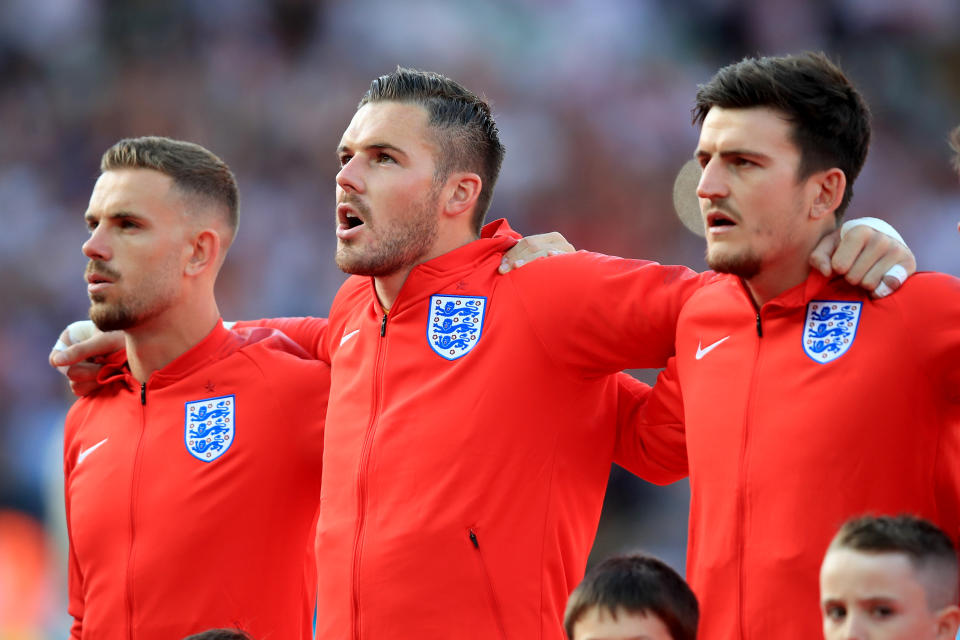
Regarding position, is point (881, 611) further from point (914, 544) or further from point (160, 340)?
point (160, 340)

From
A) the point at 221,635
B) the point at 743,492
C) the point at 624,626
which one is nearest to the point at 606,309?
the point at 743,492

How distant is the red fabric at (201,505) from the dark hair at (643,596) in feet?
4.31

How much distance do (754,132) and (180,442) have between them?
6.96 feet

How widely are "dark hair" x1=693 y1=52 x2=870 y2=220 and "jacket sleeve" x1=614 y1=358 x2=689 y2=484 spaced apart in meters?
0.72

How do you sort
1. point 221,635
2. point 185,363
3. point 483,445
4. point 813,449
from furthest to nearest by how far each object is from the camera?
point 185,363, point 483,445, point 221,635, point 813,449

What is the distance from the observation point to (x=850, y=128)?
346 centimetres

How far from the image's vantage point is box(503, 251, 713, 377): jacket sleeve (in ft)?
12.2

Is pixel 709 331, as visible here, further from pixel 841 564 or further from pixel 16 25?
pixel 16 25

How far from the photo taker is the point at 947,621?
2.90 metres

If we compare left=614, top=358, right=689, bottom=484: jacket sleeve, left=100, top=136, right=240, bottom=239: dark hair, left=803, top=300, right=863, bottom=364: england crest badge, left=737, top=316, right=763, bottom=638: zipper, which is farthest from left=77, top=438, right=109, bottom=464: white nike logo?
left=803, top=300, right=863, bottom=364: england crest badge

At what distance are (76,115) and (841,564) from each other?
31.0ft

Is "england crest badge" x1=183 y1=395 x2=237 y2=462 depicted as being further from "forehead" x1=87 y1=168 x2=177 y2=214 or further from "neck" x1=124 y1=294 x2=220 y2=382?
"forehead" x1=87 y1=168 x2=177 y2=214

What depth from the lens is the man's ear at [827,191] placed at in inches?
134

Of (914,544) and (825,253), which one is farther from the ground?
(825,253)
